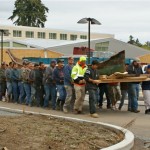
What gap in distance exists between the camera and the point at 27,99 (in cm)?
1884

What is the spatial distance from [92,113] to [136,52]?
54.5m

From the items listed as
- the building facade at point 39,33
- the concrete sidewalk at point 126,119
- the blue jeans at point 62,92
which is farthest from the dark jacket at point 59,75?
the building facade at point 39,33

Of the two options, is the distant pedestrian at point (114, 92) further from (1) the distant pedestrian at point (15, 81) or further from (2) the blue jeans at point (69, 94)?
(1) the distant pedestrian at point (15, 81)

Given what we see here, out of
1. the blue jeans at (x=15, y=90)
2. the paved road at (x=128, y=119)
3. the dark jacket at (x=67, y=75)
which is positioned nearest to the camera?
the paved road at (x=128, y=119)

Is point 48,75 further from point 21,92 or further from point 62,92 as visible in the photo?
point 21,92

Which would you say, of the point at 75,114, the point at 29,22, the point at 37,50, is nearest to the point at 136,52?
the point at 37,50

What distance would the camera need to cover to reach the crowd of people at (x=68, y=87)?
1482 centimetres

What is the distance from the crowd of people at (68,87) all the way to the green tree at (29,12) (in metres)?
79.1

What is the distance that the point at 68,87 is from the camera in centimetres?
1557

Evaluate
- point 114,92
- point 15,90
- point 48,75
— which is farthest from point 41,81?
point 114,92

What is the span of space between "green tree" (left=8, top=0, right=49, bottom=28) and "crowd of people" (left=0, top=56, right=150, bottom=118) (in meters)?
79.1

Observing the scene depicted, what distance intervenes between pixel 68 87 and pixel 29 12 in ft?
277

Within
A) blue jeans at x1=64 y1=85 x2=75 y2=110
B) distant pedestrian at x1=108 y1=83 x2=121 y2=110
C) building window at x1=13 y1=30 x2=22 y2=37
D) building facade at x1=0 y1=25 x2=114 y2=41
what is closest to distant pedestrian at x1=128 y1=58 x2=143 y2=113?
distant pedestrian at x1=108 y1=83 x2=121 y2=110

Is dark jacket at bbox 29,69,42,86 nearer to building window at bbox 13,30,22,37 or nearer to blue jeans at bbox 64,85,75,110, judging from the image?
blue jeans at bbox 64,85,75,110
